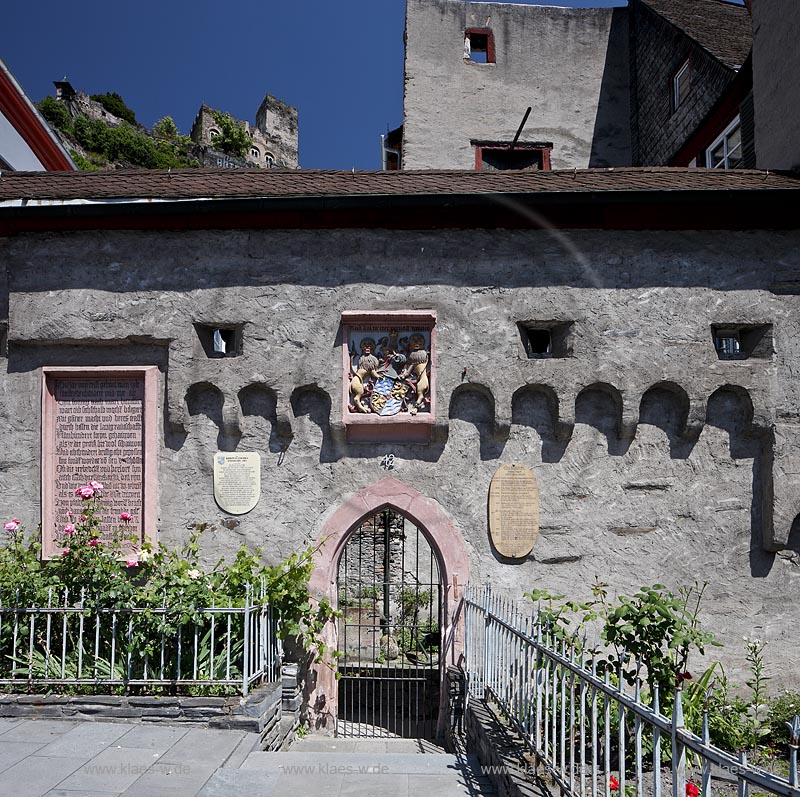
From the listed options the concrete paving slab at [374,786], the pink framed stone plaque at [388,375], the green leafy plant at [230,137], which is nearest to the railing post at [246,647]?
the concrete paving slab at [374,786]

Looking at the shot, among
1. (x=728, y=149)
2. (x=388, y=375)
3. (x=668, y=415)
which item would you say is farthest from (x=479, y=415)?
(x=728, y=149)

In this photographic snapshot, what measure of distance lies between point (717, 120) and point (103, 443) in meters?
10.0

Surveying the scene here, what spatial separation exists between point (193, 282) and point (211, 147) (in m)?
44.8

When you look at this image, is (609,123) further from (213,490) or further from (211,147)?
(211,147)

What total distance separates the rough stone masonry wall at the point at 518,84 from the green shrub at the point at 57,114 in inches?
1298

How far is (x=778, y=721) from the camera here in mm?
6508

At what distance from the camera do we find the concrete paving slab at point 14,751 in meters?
4.88

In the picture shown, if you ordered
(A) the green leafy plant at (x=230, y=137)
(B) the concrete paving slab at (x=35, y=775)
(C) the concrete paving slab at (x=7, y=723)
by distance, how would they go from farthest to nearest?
(A) the green leafy plant at (x=230, y=137), (C) the concrete paving slab at (x=7, y=723), (B) the concrete paving slab at (x=35, y=775)

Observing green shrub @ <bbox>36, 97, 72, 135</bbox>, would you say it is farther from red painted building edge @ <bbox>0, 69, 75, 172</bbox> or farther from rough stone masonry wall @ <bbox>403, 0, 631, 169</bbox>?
rough stone masonry wall @ <bbox>403, 0, 631, 169</bbox>

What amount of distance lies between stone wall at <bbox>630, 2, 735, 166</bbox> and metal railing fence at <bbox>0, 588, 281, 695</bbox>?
1045cm

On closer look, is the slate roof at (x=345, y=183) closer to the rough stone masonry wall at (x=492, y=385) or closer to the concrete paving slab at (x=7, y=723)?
the rough stone masonry wall at (x=492, y=385)

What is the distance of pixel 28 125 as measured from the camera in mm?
14852

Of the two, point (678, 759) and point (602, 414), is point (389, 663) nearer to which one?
point (602, 414)

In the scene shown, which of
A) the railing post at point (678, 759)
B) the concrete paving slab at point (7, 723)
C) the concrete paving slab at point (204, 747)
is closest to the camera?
the railing post at point (678, 759)
